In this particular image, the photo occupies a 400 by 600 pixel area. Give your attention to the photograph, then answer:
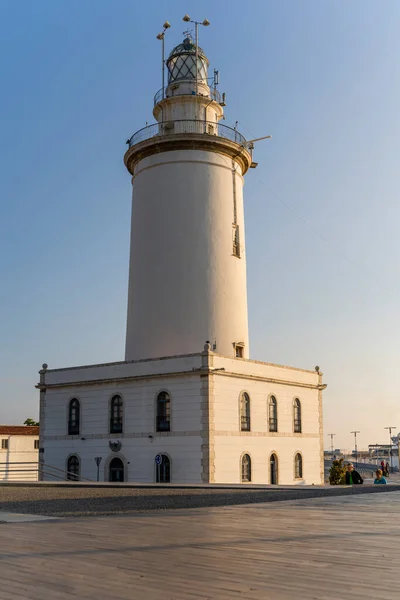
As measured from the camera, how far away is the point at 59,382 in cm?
3819

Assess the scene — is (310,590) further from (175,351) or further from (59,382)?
(59,382)

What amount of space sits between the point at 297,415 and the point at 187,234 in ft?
38.3

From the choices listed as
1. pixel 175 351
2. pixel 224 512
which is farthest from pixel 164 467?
pixel 224 512

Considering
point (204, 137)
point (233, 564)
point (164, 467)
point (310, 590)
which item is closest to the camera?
point (310, 590)

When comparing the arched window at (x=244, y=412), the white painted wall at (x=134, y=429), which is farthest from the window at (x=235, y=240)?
the arched window at (x=244, y=412)

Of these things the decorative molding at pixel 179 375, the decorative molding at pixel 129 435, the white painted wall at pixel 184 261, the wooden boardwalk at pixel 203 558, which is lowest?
the wooden boardwalk at pixel 203 558

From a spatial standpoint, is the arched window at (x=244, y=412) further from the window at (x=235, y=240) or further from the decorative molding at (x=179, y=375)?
the window at (x=235, y=240)

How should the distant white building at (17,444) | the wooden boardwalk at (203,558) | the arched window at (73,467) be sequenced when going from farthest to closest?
the distant white building at (17,444) < the arched window at (73,467) < the wooden boardwalk at (203,558)

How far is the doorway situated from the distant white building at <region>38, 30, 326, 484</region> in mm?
53

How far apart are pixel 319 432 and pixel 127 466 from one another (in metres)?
12.0

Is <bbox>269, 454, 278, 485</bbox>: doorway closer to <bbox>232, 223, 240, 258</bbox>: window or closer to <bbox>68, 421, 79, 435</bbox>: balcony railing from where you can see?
<bbox>68, 421, 79, 435</bbox>: balcony railing

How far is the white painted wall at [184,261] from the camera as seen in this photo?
35844 millimetres

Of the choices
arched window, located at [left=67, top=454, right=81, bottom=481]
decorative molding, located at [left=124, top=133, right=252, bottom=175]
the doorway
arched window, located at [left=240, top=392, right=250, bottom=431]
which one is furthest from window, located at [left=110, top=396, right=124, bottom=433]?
decorative molding, located at [left=124, top=133, right=252, bottom=175]

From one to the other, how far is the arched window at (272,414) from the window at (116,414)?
24.9ft
